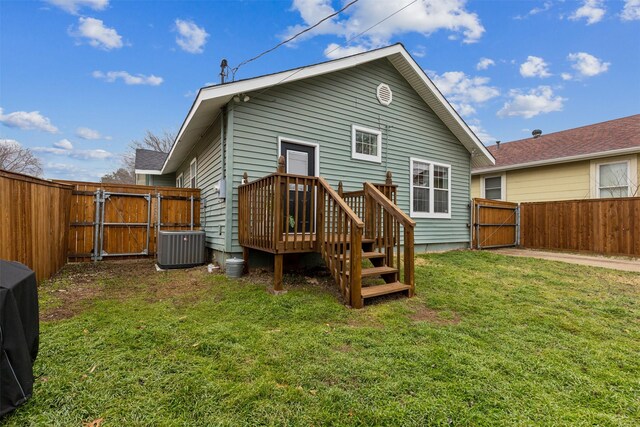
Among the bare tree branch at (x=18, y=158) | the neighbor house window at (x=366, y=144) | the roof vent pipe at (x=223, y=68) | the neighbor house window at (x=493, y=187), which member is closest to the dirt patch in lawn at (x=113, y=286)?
the neighbor house window at (x=366, y=144)

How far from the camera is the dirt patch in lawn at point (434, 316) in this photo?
3.28 metres

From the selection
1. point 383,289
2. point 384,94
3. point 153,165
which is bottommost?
point 383,289

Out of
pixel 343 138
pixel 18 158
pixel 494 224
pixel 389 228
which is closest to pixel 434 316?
pixel 389 228

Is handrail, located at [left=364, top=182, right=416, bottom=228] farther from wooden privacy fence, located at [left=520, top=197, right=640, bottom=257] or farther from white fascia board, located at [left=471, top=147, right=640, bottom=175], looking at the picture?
white fascia board, located at [left=471, top=147, right=640, bottom=175]

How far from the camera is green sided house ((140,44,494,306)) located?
4.16 metres

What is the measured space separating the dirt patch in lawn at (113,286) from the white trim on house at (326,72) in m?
3.13

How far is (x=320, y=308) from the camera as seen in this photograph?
3.56 m

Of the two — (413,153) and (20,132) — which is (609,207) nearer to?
(413,153)

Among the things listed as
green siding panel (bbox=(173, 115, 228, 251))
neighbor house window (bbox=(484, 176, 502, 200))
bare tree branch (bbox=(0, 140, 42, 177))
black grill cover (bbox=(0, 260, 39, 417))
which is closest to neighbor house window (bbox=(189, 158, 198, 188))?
green siding panel (bbox=(173, 115, 228, 251))

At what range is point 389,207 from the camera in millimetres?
4246

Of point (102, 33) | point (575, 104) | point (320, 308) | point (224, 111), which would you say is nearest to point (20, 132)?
point (102, 33)

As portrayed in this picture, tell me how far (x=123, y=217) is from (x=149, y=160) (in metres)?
7.34

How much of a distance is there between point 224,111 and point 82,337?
4262mm

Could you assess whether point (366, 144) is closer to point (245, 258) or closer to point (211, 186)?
point (211, 186)
